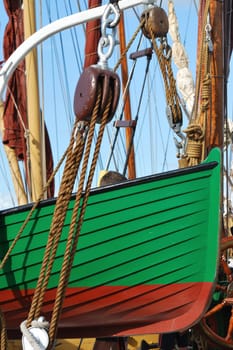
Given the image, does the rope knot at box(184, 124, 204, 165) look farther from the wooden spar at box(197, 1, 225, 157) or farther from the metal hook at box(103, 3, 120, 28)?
the metal hook at box(103, 3, 120, 28)

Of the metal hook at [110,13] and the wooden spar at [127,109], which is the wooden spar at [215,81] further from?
the metal hook at [110,13]

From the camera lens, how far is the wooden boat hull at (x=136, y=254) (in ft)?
21.0

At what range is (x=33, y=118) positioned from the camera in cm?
1006

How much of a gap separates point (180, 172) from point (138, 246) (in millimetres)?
668

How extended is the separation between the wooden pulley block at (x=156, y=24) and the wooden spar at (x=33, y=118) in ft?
11.4

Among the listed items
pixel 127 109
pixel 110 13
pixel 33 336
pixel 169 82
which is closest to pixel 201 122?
pixel 169 82

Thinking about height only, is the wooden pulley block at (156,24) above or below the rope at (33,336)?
above

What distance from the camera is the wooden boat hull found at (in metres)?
6.41

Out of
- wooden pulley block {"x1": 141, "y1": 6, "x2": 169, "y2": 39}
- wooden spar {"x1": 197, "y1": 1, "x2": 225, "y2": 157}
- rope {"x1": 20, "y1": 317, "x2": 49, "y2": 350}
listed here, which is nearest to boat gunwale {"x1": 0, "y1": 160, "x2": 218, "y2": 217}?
wooden pulley block {"x1": 141, "y1": 6, "x2": 169, "y2": 39}

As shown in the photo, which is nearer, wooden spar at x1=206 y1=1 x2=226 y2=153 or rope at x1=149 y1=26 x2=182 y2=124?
rope at x1=149 y1=26 x2=182 y2=124

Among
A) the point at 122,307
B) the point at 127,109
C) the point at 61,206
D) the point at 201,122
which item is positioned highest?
the point at 201,122

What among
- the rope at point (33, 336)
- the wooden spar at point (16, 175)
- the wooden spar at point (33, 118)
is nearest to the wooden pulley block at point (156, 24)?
the rope at point (33, 336)

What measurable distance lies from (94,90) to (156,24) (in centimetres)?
208

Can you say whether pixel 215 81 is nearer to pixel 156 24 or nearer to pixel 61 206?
pixel 156 24
